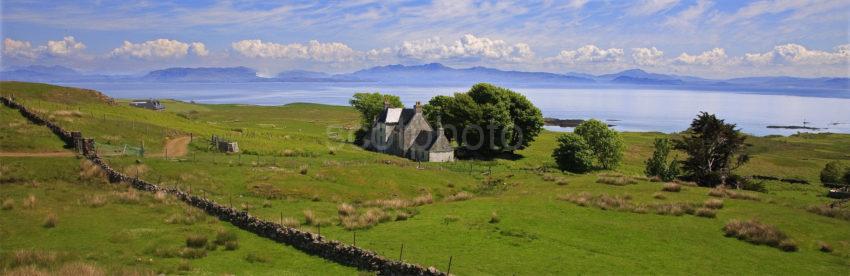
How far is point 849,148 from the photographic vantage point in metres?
115

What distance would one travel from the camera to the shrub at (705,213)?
27.0m

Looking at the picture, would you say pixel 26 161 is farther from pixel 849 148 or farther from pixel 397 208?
pixel 849 148

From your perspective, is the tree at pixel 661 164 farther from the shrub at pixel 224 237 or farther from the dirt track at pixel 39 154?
the dirt track at pixel 39 154

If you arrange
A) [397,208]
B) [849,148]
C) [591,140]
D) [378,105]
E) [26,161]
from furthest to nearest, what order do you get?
Result: [849,148]
[378,105]
[591,140]
[26,161]
[397,208]

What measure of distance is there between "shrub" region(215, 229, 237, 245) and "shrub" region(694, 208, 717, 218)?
2320cm

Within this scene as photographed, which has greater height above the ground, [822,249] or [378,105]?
[378,105]

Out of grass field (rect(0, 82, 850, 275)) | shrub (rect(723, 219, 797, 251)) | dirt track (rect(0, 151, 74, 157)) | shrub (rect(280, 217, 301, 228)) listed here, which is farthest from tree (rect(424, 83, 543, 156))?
shrub (rect(280, 217, 301, 228))

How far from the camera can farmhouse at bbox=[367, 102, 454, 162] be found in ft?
216

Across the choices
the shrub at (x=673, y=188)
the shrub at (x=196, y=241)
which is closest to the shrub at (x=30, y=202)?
the shrub at (x=196, y=241)

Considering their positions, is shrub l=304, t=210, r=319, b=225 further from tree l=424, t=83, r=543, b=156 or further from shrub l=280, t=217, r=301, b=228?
tree l=424, t=83, r=543, b=156

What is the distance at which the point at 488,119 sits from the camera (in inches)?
2813

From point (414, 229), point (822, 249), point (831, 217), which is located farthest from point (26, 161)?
point (831, 217)

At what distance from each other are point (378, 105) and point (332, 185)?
50084 mm

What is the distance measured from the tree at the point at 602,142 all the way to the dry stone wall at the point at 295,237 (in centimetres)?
4859
